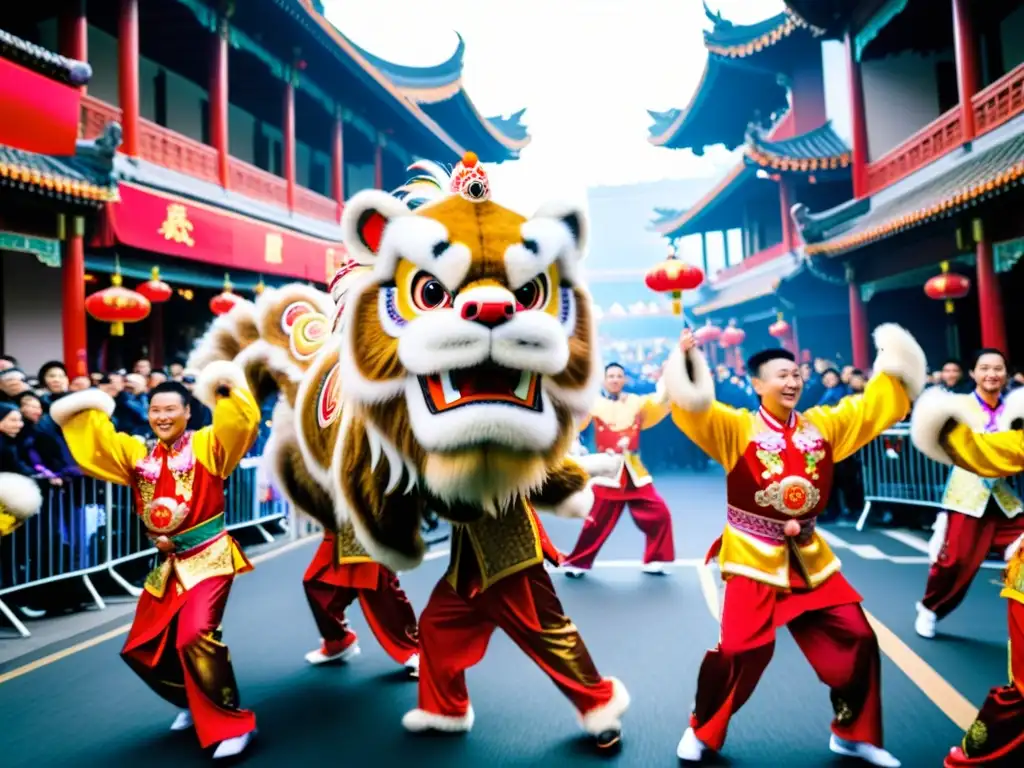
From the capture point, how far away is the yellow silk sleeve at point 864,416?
253cm

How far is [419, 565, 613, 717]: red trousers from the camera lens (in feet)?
8.46

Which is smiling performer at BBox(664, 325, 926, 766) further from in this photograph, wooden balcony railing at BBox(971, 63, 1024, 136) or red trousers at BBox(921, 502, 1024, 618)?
wooden balcony railing at BBox(971, 63, 1024, 136)

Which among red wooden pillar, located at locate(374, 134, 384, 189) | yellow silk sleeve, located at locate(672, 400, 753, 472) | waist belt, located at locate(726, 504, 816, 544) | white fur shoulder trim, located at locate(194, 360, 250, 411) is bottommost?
waist belt, located at locate(726, 504, 816, 544)

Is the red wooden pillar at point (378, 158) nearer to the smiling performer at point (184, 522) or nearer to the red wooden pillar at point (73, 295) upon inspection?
the red wooden pillar at point (73, 295)

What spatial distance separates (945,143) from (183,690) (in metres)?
9.52

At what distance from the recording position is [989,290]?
7535 millimetres

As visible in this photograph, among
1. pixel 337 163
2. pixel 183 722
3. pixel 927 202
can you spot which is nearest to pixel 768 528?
pixel 183 722

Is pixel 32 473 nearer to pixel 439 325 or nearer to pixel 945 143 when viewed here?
pixel 439 325

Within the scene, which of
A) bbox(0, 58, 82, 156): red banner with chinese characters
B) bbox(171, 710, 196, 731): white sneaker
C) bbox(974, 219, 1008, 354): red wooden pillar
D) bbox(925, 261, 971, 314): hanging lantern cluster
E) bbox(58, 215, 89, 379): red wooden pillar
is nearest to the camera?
bbox(171, 710, 196, 731): white sneaker

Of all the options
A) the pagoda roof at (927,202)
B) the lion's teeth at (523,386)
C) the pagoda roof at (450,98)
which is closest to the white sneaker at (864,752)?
the lion's teeth at (523,386)

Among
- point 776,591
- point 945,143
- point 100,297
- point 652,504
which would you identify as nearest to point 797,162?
point 945,143

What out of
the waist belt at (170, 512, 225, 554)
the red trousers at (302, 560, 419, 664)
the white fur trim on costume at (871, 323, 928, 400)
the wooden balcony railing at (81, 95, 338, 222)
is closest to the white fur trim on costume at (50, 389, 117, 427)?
the waist belt at (170, 512, 225, 554)

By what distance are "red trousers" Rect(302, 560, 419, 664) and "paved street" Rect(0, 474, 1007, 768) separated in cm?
17

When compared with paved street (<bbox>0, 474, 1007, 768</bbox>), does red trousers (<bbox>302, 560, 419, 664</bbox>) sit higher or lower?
higher
